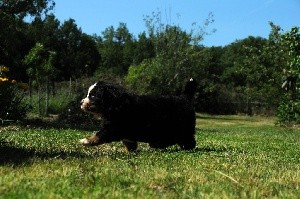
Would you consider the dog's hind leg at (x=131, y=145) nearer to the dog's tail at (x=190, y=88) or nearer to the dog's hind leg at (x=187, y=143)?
the dog's hind leg at (x=187, y=143)

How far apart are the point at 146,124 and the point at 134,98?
470 millimetres

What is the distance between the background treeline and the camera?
78.9 ft

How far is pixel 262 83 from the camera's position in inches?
1714

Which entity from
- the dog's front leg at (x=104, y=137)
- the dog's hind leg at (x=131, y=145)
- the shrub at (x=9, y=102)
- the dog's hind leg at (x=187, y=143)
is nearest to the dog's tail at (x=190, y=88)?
the dog's hind leg at (x=187, y=143)

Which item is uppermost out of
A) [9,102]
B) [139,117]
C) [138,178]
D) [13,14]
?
[13,14]

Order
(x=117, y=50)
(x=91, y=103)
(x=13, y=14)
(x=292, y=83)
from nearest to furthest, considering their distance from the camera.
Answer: (x=91, y=103) → (x=13, y=14) → (x=292, y=83) → (x=117, y=50)

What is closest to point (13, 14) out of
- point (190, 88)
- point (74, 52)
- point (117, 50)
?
point (190, 88)

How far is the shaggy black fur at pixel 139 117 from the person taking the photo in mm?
8297

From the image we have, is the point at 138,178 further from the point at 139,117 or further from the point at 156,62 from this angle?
the point at 156,62

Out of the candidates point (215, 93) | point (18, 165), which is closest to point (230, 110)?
point (215, 93)

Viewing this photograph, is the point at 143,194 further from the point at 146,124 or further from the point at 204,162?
the point at 146,124

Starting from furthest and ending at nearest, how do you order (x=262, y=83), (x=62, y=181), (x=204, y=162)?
1. (x=262, y=83)
2. (x=204, y=162)
3. (x=62, y=181)

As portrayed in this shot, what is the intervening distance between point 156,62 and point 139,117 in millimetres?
28032

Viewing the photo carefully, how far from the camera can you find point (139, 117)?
865 centimetres
